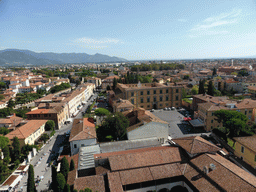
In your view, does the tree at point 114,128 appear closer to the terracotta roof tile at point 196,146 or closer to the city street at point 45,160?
the city street at point 45,160

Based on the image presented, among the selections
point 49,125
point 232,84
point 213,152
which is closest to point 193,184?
point 213,152

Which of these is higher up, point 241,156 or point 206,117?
point 206,117

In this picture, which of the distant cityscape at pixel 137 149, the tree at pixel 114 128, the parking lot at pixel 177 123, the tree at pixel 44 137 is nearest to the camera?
the distant cityscape at pixel 137 149

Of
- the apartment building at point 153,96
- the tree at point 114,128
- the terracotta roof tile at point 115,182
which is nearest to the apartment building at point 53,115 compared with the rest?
the tree at point 114,128

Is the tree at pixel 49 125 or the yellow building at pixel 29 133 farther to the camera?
the tree at pixel 49 125

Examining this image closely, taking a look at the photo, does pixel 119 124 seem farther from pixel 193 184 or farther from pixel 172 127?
pixel 193 184

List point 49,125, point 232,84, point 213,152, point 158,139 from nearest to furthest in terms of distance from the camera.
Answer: point 213,152 < point 158,139 < point 49,125 < point 232,84
